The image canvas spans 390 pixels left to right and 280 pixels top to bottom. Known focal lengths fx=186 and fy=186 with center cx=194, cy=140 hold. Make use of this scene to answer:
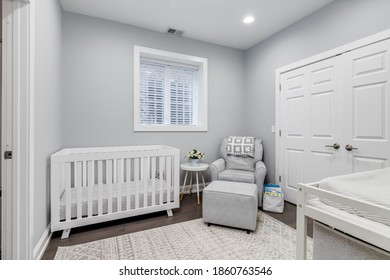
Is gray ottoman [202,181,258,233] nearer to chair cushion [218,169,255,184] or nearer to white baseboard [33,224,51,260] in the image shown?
chair cushion [218,169,255,184]

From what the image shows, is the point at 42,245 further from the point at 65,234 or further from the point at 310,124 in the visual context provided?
the point at 310,124

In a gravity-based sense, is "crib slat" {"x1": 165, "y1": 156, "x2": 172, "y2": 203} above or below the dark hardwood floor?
above

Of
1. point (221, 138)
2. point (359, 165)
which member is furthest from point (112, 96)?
point (359, 165)

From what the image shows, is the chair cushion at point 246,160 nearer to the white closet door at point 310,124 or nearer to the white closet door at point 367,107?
the white closet door at point 310,124

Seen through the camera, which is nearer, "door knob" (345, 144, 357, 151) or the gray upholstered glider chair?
"door knob" (345, 144, 357, 151)

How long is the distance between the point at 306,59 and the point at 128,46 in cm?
244

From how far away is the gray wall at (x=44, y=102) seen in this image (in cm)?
144

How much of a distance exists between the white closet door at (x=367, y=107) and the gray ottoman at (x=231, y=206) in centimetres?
116

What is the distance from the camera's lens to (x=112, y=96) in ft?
8.45

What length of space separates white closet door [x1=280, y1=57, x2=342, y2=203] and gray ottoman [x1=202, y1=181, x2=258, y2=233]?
3.25ft

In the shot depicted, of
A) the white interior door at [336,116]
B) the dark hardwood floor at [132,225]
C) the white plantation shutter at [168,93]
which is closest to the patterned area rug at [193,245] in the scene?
the dark hardwood floor at [132,225]

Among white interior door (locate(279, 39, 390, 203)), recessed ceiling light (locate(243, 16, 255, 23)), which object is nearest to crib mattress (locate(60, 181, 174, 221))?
white interior door (locate(279, 39, 390, 203))

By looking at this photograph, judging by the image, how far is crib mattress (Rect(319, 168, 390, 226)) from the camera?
0.77 meters
